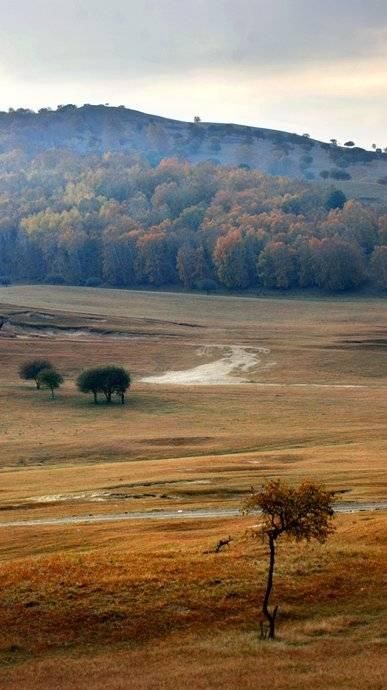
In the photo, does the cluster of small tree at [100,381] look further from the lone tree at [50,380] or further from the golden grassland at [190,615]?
the golden grassland at [190,615]

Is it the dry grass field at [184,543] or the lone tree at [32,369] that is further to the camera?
the lone tree at [32,369]

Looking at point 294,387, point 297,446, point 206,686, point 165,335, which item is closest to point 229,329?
point 165,335

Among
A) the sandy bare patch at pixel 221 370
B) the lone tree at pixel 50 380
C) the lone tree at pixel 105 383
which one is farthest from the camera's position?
the sandy bare patch at pixel 221 370

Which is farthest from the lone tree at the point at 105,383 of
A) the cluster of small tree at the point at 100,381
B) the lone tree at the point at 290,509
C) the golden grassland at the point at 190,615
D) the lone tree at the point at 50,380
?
the lone tree at the point at 290,509

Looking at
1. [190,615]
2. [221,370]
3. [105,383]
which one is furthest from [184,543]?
[221,370]

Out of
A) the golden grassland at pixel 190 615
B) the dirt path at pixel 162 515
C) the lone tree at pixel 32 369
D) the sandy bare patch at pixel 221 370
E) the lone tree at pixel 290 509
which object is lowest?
the sandy bare patch at pixel 221 370

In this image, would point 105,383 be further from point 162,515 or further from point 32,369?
point 162,515
